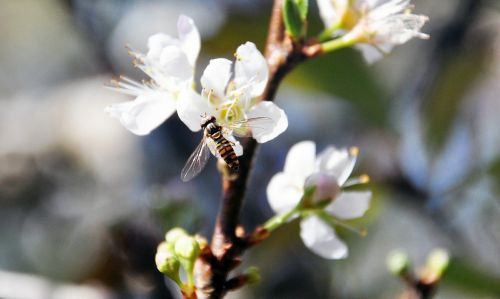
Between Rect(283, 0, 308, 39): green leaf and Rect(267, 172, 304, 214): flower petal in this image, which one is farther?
Rect(267, 172, 304, 214): flower petal

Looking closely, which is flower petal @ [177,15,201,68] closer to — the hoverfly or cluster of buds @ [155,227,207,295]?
the hoverfly

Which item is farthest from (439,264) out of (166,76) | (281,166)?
(281,166)

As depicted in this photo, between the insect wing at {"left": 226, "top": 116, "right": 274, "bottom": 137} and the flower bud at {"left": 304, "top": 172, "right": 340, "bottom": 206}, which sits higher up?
the insect wing at {"left": 226, "top": 116, "right": 274, "bottom": 137}

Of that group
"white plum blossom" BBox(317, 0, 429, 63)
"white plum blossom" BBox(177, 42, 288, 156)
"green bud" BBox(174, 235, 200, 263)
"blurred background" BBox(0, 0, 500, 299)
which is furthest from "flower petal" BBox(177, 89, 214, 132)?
"blurred background" BBox(0, 0, 500, 299)

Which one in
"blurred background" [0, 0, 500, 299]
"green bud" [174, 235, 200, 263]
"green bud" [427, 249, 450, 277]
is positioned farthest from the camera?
"blurred background" [0, 0, 500, 299]

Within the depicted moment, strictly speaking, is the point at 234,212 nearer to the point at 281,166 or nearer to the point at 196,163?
the point at 196,163

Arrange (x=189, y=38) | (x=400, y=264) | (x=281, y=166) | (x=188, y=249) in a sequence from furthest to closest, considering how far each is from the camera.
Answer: (x=281, y=166)
(x=400, y=264)
(x=189, y=38)
(x=188, y=249)

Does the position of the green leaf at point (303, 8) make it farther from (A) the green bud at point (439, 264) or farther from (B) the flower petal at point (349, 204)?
(A) the green bud at point (439, 264)
